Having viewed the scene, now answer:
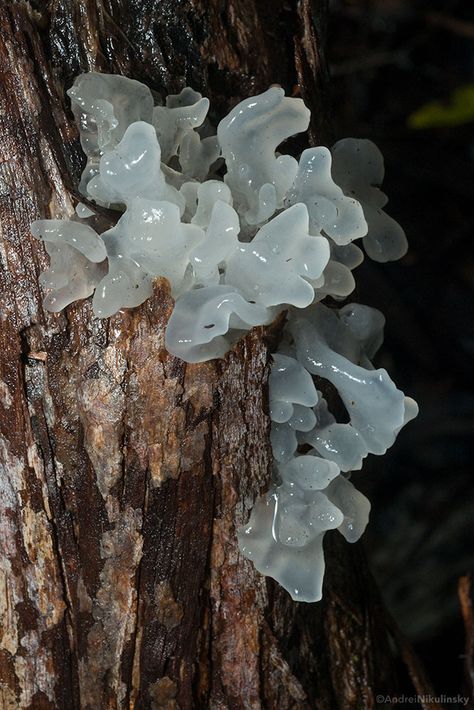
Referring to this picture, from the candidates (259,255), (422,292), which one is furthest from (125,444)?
(422,292)

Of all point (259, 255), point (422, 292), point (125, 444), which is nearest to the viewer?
point (259, 255)

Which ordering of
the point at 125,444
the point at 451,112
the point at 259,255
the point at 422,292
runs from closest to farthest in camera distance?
the point at 259,255 < the point at 125,444 < the point at 451,112 < the point at 422,292

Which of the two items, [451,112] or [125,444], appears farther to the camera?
[451,112]

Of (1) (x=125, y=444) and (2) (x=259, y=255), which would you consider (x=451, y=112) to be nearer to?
(2) (x=259, y=255)

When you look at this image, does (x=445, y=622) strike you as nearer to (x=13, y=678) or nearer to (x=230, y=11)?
(x=13, y=678)

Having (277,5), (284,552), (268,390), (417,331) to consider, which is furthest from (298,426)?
(417,331)

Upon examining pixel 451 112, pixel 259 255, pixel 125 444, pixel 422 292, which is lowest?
pixel 422 292

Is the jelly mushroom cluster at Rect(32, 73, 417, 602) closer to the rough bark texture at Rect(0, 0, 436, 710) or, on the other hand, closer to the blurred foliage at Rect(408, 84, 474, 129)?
the rough bark texture at Rect(0, 0, 436, 710)
